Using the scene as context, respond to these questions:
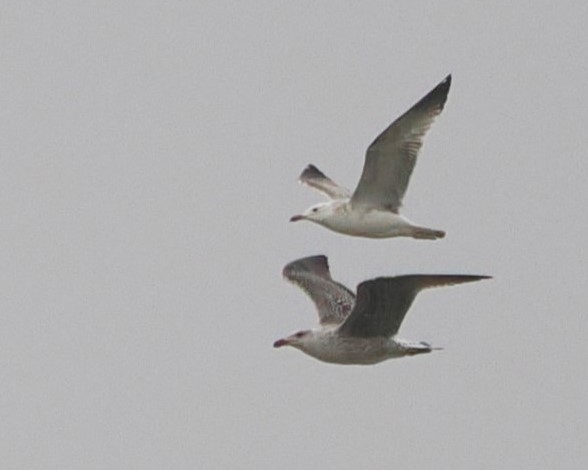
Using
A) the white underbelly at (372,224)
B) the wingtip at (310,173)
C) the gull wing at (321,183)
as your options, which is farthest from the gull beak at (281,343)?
the wingtip at (310,173)

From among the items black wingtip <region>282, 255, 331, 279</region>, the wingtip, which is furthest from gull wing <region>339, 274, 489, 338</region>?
the wingtip

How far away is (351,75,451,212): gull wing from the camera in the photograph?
2392cm

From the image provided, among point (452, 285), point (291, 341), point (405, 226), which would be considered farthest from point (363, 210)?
point (452, 285)

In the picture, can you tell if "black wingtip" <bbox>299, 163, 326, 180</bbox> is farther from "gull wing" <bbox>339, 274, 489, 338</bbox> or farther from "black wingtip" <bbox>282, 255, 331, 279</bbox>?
"gull wing" <bbox>339, 274, 489, 338</bbox>

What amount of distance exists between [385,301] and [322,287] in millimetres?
4395

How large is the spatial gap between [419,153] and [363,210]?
35.8 inches

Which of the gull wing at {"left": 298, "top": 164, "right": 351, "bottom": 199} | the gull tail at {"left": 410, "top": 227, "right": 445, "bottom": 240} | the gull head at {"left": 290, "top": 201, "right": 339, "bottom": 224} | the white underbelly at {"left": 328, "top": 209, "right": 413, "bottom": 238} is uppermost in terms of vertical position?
the gull wing at {"left": 298, "top": 164, "right": 351, "bottom": 199}

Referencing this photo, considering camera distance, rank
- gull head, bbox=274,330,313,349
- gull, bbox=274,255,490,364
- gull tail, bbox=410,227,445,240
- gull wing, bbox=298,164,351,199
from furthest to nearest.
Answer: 1. gull wing, bbox=298,164,351,199
2. gull tail, bbox=410,227,445,240
3. gull head, bbox=274,330,313,349
4. gull, bbox=274,255,490,364

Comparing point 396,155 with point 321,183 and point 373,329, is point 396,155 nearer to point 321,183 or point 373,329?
point 373,329

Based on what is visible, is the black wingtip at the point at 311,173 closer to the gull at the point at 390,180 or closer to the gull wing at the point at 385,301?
the gull at the point at 390,180

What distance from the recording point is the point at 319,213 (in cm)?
2438

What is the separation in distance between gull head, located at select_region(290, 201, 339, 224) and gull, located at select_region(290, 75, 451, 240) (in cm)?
2

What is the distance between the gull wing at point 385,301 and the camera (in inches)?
794

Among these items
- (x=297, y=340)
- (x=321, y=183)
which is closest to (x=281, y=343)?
(x=297, y=340)
